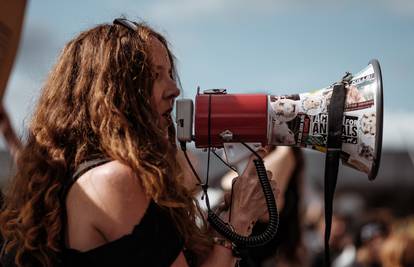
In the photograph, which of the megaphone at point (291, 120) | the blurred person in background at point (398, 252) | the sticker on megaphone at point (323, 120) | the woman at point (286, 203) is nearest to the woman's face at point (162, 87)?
the megaphone at point (291, 120)

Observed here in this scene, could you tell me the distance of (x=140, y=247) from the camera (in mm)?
2133

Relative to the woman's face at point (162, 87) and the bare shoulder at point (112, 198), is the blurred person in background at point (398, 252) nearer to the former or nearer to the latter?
the woman's face at point (162, 87)

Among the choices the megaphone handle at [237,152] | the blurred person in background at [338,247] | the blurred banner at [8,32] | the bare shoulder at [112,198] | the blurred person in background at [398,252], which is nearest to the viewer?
the blurred banner at [8,32]

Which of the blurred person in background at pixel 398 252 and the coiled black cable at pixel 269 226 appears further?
the blurred person in background at pixel 398 252

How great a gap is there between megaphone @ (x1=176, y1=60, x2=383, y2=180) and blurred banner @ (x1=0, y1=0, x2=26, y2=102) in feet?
2.96

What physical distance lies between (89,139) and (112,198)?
245 millimetres

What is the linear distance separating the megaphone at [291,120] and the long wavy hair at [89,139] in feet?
0.89

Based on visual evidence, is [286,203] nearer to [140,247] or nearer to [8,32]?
[140,247]

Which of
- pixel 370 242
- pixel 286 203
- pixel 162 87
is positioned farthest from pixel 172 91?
pixel 370 242

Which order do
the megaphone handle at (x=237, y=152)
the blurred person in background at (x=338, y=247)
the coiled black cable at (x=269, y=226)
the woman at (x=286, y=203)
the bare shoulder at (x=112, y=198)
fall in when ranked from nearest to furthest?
the bare shoulder at (x=112, y=198) < the coiled black cable at (x=269, y=226) < the megaphone handle at (x=237, y=152) < the woman at (x=286, y=203) < the blurred person in background at (x=338, y=247)

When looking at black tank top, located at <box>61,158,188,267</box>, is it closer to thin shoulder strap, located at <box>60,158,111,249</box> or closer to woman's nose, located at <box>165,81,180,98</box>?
thin shoulder strap, located at <box>60,158,111,249</box>

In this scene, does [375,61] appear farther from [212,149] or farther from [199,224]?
[199,224]

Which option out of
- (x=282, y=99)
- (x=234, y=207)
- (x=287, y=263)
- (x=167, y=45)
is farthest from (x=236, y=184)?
(x=287, y=263)

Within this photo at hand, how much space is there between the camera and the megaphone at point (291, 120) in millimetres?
2584
